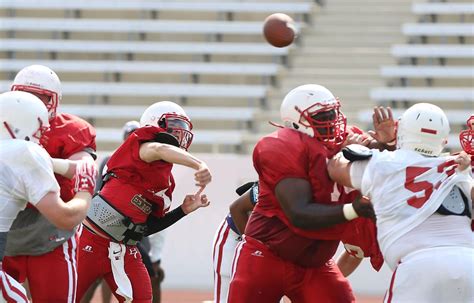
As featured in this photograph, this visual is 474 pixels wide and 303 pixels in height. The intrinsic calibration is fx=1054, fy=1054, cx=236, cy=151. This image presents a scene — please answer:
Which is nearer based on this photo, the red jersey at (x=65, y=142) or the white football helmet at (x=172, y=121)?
the red jersey at (x=65, y=142)

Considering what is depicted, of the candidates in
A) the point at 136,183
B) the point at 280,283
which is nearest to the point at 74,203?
the point at 280,283

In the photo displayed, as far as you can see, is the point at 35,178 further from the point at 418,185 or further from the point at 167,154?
the point at 418,185

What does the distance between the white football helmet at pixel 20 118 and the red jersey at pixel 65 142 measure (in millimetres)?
667

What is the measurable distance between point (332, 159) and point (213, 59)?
9510mm

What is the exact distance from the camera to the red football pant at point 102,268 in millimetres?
5812

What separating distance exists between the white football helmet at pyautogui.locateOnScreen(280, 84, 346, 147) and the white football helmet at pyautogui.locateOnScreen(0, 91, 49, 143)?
3.84ft

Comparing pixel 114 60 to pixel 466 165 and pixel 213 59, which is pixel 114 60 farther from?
pixel 466 165

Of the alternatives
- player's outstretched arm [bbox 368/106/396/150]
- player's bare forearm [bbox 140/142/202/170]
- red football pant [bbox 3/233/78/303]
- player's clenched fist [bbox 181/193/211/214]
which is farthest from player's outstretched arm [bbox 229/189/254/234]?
red football pant [bbox 3/233/78/303]

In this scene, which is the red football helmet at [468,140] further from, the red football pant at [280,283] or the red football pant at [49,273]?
the red football pant at [49,273]

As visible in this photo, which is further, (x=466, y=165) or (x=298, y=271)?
→ (x=298, y=271)

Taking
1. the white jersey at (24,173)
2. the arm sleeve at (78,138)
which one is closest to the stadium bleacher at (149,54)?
the arm sleeve at (78,138)

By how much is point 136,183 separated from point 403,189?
1.93m

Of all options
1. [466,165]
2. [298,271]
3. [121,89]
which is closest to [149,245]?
[298,271]

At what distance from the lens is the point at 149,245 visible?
28.6 ft
